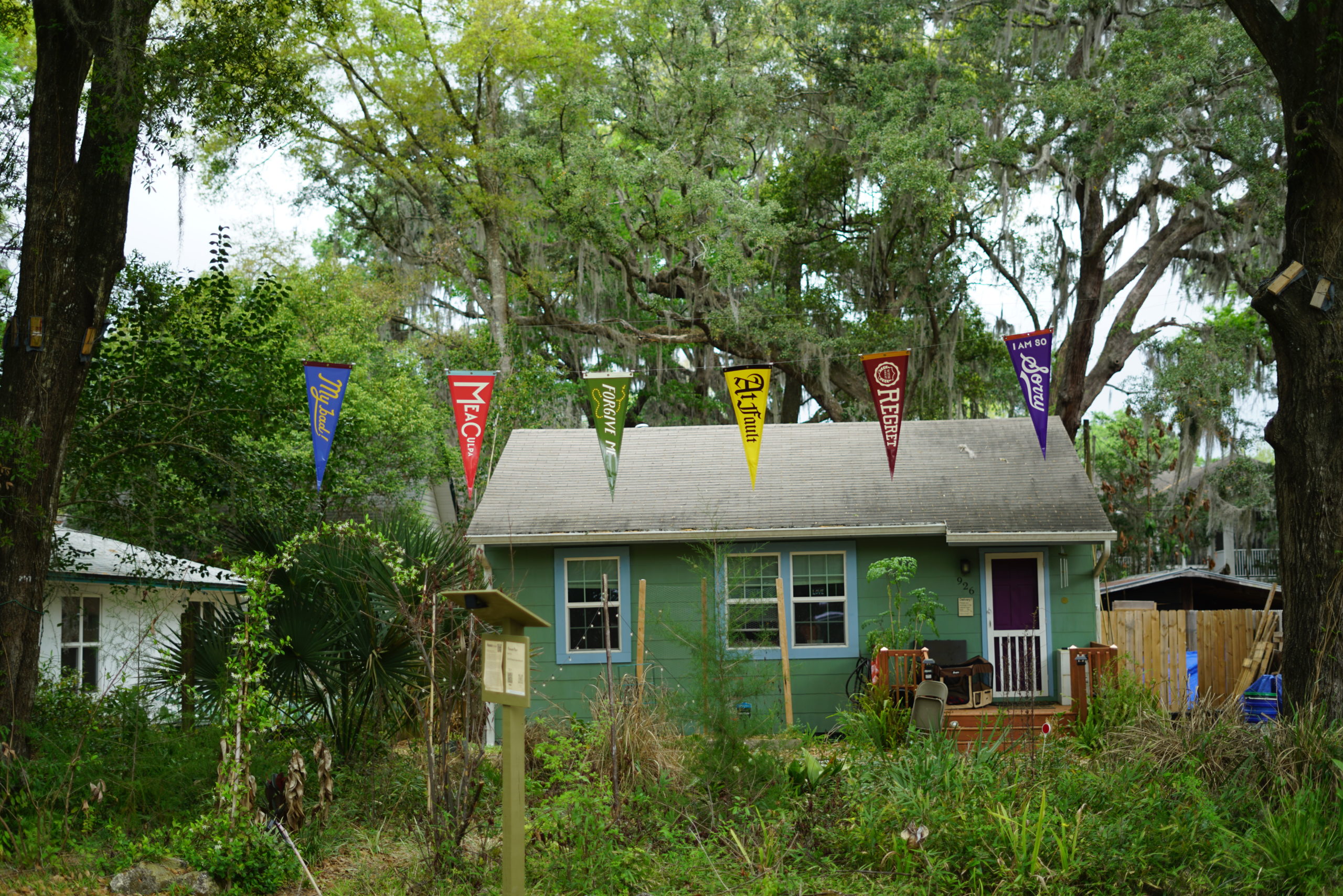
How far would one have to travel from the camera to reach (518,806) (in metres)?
4.98

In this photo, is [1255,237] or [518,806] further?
[1255,237]

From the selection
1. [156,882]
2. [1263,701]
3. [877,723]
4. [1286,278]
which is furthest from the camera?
[1263,701]

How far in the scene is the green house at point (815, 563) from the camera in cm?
1194

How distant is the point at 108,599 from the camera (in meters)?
11.5

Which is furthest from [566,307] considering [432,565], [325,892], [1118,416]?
[1118,416]

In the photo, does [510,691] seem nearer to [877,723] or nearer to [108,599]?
[877,723]

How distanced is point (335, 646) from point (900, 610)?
6.41 metres

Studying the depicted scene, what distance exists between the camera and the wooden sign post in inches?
195

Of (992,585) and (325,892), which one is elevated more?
(992,585)

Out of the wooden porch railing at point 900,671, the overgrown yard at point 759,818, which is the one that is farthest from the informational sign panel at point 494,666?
the wooden porch railing at point 900,671

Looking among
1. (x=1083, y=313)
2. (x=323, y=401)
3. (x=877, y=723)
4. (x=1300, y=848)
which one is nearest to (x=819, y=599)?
(x=877, y=723)

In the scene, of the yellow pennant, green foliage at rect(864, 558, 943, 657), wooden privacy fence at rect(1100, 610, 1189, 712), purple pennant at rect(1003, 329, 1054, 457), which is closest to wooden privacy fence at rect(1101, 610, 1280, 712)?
wooden privacy fence at rect(1100, 610, 1189, 712)

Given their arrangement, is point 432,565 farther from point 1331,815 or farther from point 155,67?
point 1331,815

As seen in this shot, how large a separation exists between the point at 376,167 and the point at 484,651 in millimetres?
17952
